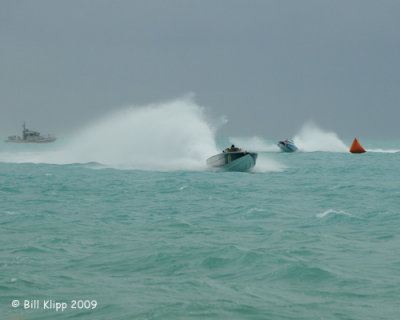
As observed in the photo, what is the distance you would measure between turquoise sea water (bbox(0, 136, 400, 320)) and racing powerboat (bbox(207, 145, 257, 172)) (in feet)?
50.2

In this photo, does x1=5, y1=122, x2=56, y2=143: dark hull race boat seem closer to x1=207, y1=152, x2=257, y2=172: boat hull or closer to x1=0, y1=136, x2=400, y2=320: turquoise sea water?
x1=207, y1=152, x2=257, y2=172: boat hull

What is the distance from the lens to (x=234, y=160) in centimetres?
4122

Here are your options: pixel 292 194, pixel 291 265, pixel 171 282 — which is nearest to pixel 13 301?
pixel 171 282

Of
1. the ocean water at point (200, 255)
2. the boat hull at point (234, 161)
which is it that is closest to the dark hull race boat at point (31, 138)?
the boat hull at point (234, 161)

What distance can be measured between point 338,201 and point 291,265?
14.1 metres

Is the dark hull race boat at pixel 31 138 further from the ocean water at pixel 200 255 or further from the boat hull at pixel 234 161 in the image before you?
the ocean water at pixel 200 255

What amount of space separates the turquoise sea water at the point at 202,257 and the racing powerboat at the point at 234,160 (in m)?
15.3

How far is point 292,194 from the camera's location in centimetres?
2800

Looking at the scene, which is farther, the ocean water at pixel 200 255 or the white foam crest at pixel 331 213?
the white foam crest at pixel 331 213

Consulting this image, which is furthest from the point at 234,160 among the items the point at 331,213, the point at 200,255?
the point at 200,255

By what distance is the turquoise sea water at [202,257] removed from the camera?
9.09 meters

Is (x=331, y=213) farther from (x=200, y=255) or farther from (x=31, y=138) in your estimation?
(x=31, y=138)

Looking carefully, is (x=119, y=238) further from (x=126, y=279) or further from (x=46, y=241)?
(x=126, y=279)

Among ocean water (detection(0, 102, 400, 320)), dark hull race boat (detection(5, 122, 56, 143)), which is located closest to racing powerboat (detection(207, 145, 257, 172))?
ocean water (detection(0, 102, 400, 320))
